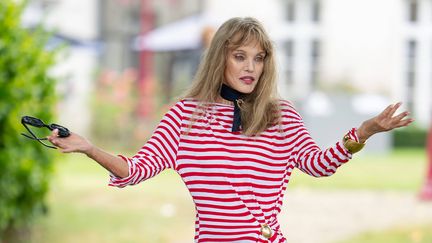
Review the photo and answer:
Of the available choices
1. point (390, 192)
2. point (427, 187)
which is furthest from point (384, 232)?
point (390, 192)

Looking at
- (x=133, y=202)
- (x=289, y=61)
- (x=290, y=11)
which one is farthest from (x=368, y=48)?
(x=133, y=202)

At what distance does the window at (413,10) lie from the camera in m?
27.2

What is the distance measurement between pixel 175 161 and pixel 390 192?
9.78 meters

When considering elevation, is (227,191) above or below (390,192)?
above

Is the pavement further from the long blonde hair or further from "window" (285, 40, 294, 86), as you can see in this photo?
"window" (285, 40, 294, 86)

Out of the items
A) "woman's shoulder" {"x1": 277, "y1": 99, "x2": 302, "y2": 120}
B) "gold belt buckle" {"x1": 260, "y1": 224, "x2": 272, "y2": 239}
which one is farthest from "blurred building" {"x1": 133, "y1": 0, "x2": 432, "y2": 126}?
"gold belt buckle" {"x1": 260, "y1": 224, "x2": 272, "y2": 239}

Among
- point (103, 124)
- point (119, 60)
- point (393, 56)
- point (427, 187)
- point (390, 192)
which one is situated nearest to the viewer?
point (427, 187)

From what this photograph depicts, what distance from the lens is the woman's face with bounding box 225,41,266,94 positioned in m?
3.67

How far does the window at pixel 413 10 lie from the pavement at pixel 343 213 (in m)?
14.8

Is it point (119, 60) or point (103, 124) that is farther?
point (119, 60)

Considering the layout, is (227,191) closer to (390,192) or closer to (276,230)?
(276,230)

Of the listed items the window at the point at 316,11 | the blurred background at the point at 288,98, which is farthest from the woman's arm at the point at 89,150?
the window at the point at 316,11

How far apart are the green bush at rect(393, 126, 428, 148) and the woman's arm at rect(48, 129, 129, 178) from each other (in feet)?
70.8

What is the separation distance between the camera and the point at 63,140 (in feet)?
10.8
